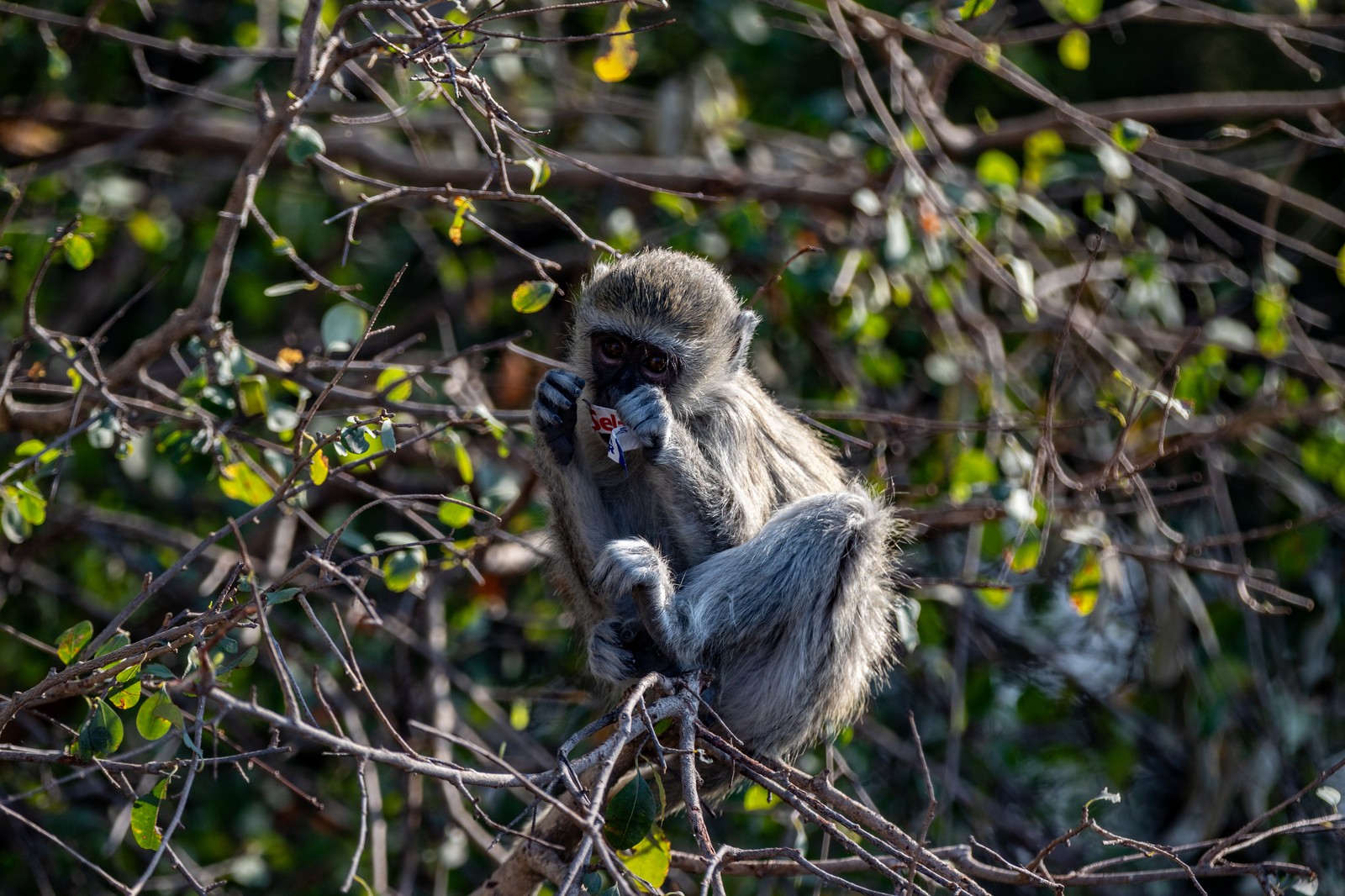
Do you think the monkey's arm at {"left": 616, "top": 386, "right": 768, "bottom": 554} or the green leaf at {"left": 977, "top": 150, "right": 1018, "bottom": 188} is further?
the green leaf at {"left": 977, "top": 150, "right": 1018, "bottom": 188}

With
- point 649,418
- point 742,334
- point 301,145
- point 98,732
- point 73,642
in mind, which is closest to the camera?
point 98,732

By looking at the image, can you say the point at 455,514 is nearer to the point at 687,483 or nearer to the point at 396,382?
the point at 396,382

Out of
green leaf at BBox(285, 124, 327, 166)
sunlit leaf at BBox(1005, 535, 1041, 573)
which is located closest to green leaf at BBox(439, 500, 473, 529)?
green leaf at BBox(285, 124, 327, 166)

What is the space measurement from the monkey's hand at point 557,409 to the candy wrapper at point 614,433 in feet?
0.25

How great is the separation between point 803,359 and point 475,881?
295cm

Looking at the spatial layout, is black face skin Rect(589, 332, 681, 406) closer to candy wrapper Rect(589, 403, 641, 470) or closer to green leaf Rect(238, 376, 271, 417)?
candy wrapper Rect(589, 403, 641, 470)

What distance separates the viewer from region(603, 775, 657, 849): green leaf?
9.53ft

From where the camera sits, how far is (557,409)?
152 inches

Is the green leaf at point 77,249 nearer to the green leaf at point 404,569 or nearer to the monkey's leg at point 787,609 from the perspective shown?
the green leaf at point 404,569

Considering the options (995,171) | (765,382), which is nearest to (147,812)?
(765,382)

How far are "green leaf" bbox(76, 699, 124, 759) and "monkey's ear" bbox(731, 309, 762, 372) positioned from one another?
7.99ft


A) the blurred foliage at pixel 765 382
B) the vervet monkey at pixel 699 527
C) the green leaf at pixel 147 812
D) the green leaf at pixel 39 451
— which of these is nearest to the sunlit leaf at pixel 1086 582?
the blurred foliage at pixel 765 382

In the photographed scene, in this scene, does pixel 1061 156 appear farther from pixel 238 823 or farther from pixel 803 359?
pixel 238 823

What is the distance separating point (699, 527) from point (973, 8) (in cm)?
191
